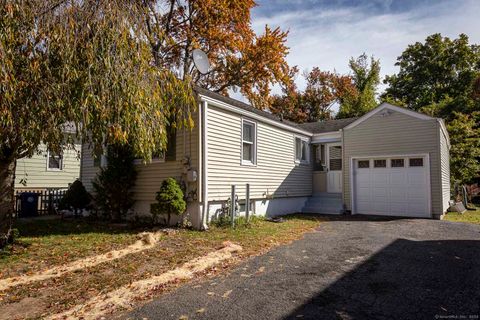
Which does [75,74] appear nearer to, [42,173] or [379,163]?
[379,163]

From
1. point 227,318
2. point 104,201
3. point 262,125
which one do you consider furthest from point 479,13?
point 104,201

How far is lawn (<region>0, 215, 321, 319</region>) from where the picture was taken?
14.6ft

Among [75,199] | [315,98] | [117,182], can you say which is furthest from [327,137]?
[315,98]

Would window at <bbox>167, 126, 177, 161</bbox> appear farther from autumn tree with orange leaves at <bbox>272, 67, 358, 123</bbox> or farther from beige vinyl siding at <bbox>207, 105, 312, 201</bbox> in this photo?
autumn tree with orange leaves at <bbox>272, 67, 358, 123</bbox>

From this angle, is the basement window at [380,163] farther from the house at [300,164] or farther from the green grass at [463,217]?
the green grass at [463,217]

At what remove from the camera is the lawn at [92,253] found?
4450 mm

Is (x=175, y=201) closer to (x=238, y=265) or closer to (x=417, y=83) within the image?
(x=238, y=265)

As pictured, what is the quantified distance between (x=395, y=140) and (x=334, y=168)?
3.14 meters

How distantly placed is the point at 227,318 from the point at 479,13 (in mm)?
11106

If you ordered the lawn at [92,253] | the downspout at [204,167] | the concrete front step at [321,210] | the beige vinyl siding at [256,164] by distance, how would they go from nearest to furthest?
the lawn at [92,253] < the downspout at [204,167] < the beige vinyl siding at [256,164] < the concrete front step at [321,210]

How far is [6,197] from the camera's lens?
6910mm

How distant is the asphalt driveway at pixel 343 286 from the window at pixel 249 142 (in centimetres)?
435

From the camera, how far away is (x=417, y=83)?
32.0 metres

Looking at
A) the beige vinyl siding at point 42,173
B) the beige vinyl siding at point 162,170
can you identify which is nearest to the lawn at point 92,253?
the beige vinyl siding at point 162,170
